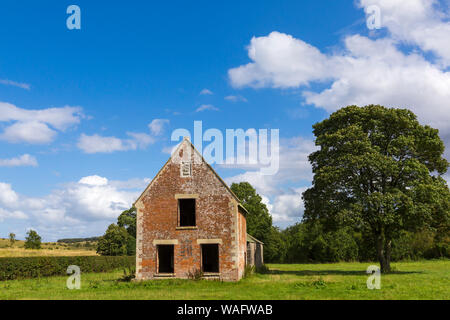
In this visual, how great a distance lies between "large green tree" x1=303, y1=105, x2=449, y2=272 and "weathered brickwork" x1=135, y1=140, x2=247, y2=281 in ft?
33.1

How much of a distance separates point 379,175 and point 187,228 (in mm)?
17330

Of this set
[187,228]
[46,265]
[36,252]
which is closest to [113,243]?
[36,252]

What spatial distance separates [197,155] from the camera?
26.6 m

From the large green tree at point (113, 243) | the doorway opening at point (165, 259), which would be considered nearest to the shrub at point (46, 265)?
the doorway opening at point (165, 259)

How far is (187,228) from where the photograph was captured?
25.6 m

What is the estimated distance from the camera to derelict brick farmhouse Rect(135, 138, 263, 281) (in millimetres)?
25047

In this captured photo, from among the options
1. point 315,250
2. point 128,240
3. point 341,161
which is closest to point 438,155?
point 341,161

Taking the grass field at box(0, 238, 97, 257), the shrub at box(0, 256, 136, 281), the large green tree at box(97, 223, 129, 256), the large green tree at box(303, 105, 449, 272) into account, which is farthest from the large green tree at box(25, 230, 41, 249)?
the large green tree at box(303, 105, 449, 272)

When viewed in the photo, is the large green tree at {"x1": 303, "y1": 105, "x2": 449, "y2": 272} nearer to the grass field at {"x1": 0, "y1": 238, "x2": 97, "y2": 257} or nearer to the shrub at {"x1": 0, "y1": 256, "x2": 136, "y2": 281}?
the shrub at {"x1": 0, "y1": 256, "x2": 136, "y2": 281}

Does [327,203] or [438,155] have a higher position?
[438,155]

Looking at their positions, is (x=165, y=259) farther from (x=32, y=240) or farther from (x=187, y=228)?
(x=32, y=240)

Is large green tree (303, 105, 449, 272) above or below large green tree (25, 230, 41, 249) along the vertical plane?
above

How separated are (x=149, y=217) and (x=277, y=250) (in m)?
43.1
